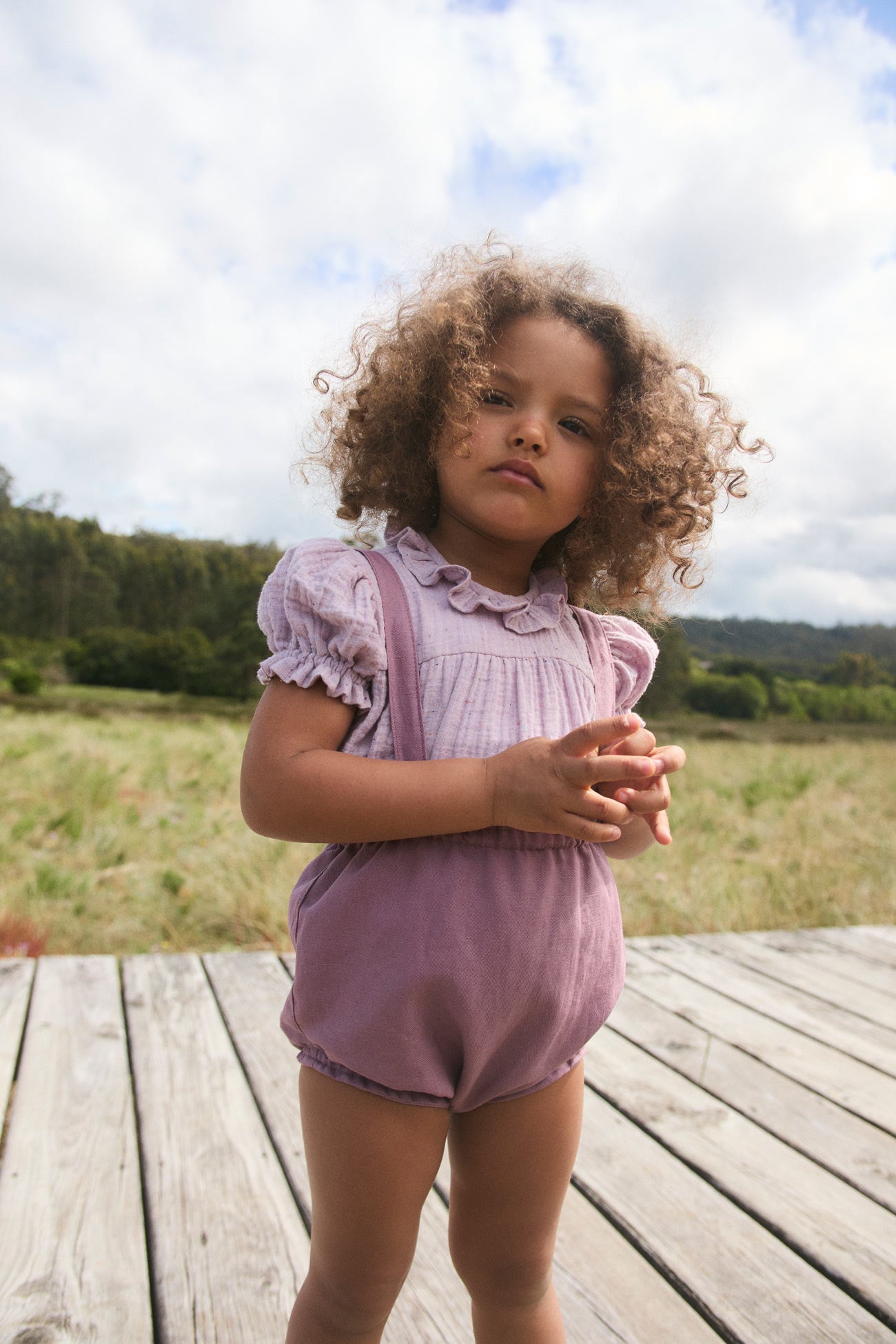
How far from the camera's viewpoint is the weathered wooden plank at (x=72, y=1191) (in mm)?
1384

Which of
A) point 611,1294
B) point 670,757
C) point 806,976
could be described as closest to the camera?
point 670,757

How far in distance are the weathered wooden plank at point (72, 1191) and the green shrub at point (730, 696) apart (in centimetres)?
1253

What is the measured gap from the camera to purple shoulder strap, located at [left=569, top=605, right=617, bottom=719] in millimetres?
1262

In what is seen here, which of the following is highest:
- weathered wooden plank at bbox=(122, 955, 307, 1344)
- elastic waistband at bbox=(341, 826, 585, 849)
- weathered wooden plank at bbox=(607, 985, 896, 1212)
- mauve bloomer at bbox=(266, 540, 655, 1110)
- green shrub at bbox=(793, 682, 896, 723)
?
green shrub at bbox=(793, 682, 896, 723)

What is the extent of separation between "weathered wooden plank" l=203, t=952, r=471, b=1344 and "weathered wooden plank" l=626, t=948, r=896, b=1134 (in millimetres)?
1054

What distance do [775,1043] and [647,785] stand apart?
177 centimetres

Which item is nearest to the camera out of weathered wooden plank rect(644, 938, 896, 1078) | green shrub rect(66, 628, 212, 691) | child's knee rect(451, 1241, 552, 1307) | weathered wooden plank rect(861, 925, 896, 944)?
child's knee rect(451, 1241, 552, 1307)

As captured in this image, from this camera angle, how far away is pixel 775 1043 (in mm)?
2451

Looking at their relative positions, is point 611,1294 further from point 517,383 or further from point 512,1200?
point 517,383

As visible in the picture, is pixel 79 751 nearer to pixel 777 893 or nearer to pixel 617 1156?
pixel 777 893

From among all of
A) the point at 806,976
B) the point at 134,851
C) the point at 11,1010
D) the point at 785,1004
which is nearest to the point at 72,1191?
the point at 11,1010

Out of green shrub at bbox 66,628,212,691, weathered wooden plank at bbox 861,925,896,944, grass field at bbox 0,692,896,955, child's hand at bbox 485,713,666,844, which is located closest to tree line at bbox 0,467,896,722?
green shrub at bbox 66,628,212,691

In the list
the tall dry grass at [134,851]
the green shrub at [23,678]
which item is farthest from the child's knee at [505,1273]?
A: the green shrub at [23,678]

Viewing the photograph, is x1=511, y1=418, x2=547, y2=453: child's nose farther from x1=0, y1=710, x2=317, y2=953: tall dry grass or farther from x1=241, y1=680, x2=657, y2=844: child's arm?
x1=0, y1=710, x2=317, y2=953: tall dry grass
